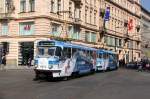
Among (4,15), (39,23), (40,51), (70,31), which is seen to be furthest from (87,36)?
(40,51)

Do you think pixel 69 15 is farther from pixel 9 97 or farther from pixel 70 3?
pixel 9 97

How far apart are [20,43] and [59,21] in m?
6.46

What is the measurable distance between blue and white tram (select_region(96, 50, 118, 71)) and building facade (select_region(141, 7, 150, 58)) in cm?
6873

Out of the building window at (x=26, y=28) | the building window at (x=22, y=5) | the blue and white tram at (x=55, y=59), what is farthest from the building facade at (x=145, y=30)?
the blue and white tram at (x=55, y=59)

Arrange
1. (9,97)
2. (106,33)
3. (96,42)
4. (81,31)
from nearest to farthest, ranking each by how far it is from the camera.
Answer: (9,97)
(81,31)
(96,42)
(106,33)

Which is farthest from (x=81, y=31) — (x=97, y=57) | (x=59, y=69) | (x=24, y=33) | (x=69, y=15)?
(x=59, y=69)

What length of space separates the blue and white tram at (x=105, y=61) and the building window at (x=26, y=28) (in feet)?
41.8

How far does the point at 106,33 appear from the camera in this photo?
86.9 metres

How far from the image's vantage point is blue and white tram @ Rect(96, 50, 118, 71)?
45.8 m

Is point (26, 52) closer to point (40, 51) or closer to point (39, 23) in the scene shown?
point (39, 23)

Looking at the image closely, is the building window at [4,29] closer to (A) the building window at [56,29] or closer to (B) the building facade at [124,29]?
(A) the building window at [56,29]

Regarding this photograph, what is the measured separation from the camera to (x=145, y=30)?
127312 millimetres

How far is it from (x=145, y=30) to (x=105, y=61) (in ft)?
264

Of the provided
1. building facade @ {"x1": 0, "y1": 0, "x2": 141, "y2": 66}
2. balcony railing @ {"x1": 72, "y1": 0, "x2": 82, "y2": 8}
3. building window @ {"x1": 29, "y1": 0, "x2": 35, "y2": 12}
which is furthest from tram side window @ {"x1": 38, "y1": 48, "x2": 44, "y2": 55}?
balcony railing @ {"x1": 72, "y1": 0, "x2": 82, "y2": 8}
